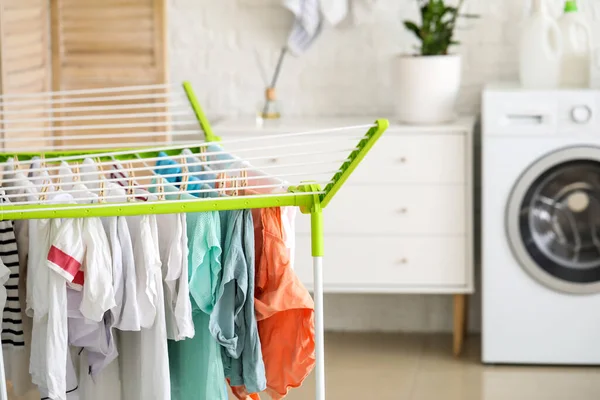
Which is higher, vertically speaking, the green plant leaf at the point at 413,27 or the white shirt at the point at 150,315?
the green plant leaf at the point at 413,27

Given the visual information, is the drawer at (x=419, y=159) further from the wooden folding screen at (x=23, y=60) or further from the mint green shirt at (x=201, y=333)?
the mint green shirt at (x=201, y=333)

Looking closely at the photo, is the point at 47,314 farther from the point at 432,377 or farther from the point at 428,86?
the point at 428,86

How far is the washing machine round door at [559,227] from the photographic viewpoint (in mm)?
3541

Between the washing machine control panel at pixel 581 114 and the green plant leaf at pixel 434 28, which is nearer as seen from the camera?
the washing machine control panel at pixel 581 114

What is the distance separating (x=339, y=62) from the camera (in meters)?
4.05

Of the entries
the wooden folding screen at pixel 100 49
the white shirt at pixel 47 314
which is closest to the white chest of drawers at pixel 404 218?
the wooden folding screen at pixel 100 49

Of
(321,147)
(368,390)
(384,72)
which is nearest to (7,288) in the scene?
(368,390)

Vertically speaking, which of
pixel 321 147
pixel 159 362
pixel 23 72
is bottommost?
pixel 159 362

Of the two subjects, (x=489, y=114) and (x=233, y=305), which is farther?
(x=489, y=114)

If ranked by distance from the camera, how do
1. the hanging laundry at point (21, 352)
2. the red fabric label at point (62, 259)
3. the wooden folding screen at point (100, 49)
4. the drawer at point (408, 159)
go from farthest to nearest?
the wooden folding screen at point (100, 49)
the drawer at point (408, 159)
the hanging laundry at point (21, 352)
the red fabric label at point (62, 259)

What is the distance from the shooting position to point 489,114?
11.5ft

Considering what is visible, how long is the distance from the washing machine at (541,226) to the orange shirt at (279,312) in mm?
1455

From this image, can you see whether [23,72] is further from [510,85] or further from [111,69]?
[510,85]

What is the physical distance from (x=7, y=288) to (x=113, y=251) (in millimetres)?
311
